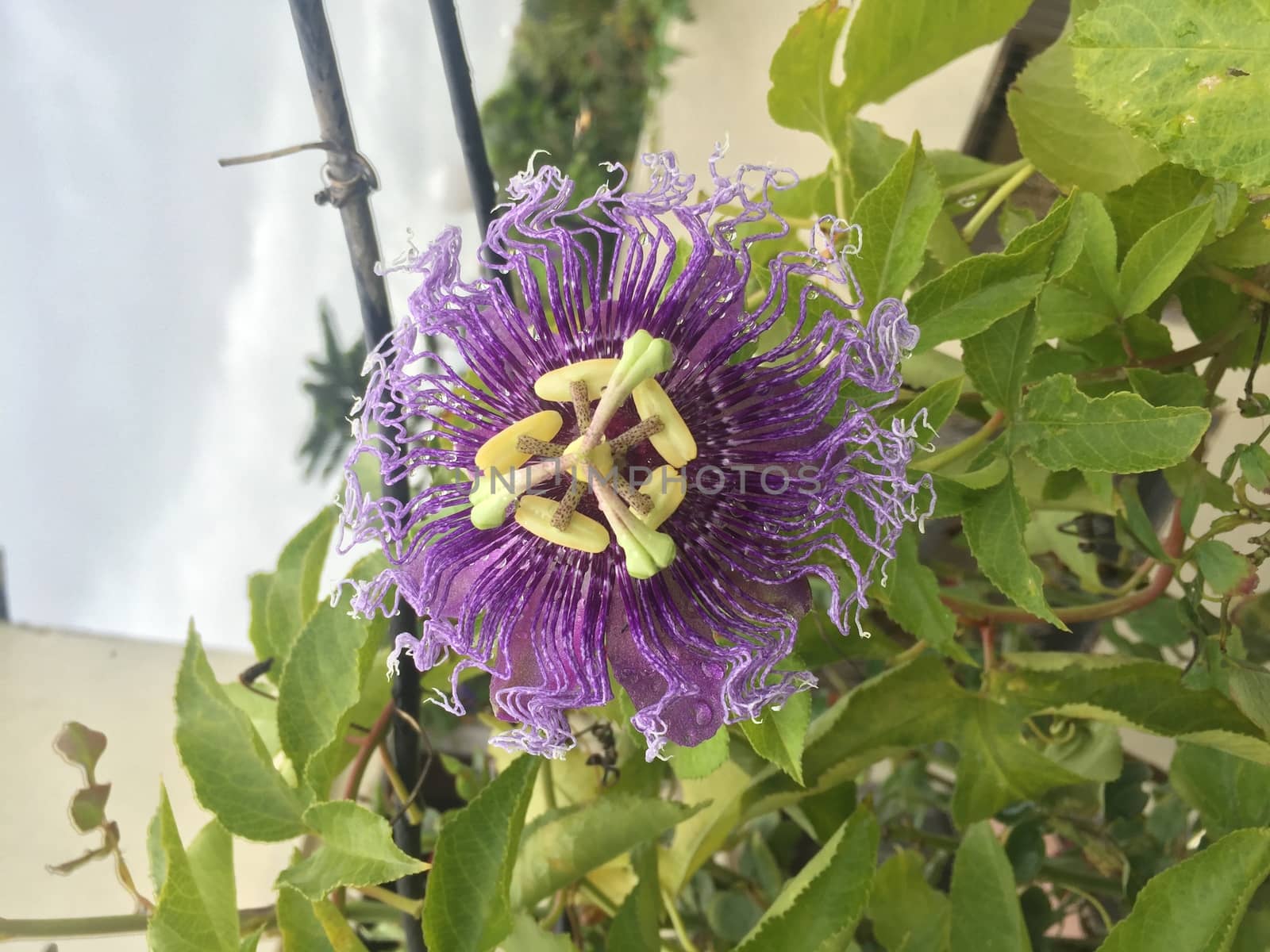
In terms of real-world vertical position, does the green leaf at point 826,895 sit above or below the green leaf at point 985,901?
above

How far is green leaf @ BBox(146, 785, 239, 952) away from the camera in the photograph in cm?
61

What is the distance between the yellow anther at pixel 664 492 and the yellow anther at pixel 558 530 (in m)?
0.04

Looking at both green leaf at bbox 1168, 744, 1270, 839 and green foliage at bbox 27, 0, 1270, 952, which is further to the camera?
green leaf at bbox 1168, 744, 1270, 839

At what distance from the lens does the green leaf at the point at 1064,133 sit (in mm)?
666

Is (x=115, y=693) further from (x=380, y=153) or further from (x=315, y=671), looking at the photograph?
(x=380, y=153)

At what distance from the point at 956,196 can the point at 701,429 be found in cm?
39

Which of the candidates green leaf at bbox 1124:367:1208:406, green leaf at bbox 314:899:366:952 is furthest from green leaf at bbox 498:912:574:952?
green leaf at bbox 1124:367:1208:406

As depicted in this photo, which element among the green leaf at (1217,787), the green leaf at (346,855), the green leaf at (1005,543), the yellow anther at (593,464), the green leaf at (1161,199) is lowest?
the green leaf at (1217,787)

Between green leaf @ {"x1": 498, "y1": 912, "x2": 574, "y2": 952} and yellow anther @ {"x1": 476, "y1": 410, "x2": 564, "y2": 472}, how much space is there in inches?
13.4

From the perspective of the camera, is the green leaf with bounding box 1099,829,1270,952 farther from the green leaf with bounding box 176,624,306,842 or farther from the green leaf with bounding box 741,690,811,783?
the green leaf with bounding box 176,624,306,842

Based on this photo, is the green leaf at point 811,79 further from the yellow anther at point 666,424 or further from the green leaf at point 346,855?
the green leaf at point 346,855

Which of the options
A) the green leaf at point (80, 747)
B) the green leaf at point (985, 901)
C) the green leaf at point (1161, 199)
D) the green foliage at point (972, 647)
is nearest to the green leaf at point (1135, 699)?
the green foliage at point (972, 647)

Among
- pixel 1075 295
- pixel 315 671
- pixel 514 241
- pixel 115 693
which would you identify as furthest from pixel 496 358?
pixel 115 693

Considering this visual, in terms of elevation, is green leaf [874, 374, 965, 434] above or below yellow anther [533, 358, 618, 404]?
below
